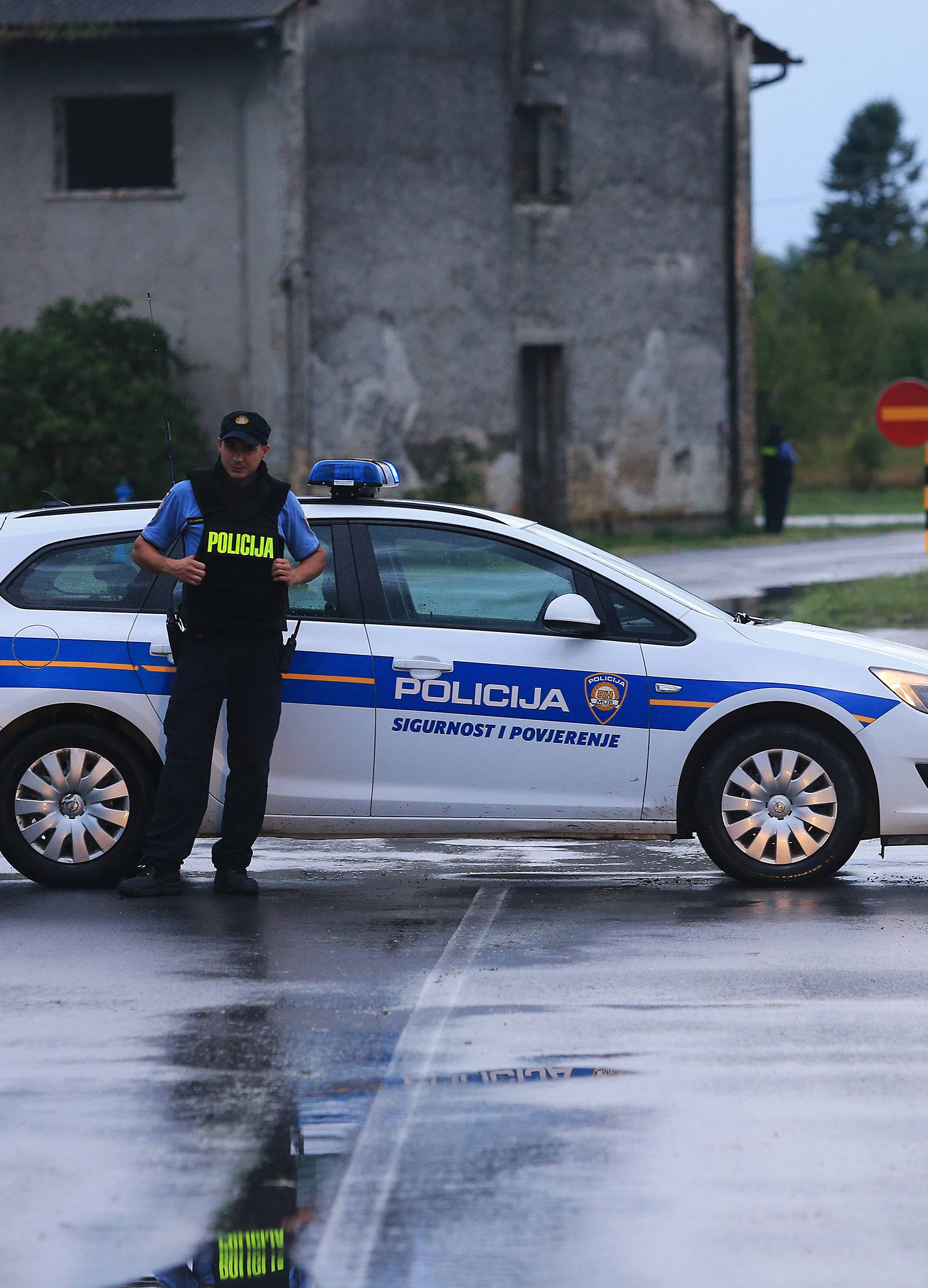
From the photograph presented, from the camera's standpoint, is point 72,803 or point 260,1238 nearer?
point 260,1238

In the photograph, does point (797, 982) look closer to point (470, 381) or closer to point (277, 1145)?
point (277, 1145)

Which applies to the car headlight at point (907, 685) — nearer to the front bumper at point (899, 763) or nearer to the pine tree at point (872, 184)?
the front bumper at point (899, 763)

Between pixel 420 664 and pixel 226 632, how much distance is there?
76cm

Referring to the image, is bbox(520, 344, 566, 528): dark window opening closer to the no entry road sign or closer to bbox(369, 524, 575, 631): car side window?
the no entry road sign

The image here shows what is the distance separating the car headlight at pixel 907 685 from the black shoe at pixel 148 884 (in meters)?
2.81

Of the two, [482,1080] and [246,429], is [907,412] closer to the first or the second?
[246,429]

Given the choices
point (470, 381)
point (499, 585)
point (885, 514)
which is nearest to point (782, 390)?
point (885, 514)

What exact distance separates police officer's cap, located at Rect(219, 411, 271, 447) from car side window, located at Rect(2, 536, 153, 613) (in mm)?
709

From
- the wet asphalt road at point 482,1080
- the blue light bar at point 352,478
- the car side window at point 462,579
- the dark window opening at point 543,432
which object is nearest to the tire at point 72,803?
the wet asphalt road at point 482,1080

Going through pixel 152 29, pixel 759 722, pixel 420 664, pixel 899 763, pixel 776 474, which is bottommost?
pixel 899 763

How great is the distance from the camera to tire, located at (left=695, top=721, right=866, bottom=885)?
795 centimetres

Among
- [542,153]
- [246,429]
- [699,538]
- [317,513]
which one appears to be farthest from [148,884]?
[699,538]

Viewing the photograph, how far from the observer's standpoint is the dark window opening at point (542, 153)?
3069cm

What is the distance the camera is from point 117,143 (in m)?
30.3
